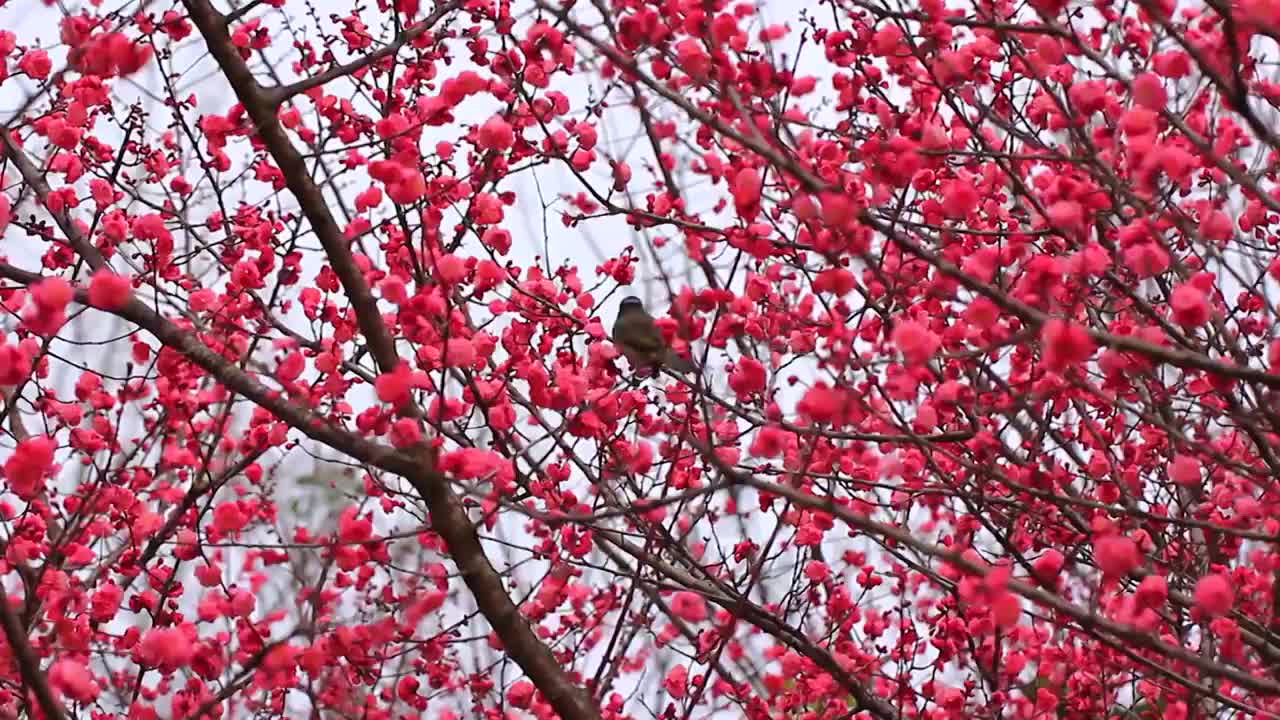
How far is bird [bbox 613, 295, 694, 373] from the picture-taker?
15.1 feet

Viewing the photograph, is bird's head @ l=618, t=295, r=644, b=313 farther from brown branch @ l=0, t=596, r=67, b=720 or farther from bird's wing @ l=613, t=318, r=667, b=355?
brown branch @ l=0, t=596, r=67, b=720

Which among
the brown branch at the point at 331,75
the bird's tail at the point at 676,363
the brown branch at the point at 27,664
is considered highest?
the brown branch at the point at 331,75

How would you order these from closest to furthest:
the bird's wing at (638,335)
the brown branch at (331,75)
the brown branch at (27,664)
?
the brown branch at (27,664) → the brown branch at (331,75) → the bird's wing at (638,335)

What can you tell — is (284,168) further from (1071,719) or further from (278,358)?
(1071,719)

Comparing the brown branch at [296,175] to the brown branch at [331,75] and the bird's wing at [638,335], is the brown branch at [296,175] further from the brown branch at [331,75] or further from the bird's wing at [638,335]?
the bird's wing at [638,335]

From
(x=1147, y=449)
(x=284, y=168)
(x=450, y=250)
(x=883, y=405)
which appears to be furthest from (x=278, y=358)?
(x=1147, y=449)

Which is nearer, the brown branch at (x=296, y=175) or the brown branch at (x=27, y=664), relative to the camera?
the brown branch at (x=27, y=664)

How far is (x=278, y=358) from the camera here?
3.86 meters

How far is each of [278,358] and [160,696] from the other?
102 inches

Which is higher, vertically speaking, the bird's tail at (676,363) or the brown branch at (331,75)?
the brown branch at (331,75)

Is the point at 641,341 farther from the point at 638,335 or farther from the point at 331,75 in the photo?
the point at 331,75

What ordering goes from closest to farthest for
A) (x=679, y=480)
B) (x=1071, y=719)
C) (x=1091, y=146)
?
(x=1091, y=146), (x=1071, y=719), (x=679, y=480)

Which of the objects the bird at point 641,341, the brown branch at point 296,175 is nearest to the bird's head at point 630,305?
the bird at point 641,341

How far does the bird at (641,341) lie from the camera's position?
4609mm
